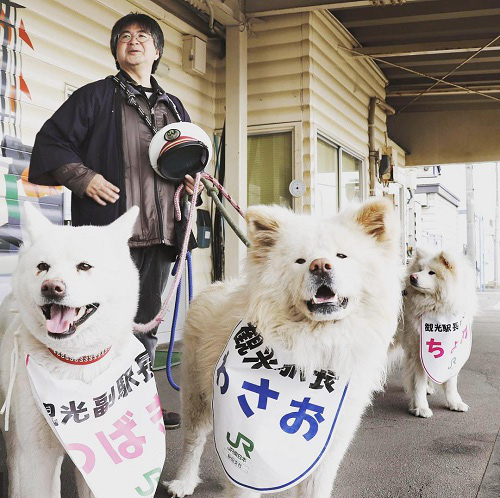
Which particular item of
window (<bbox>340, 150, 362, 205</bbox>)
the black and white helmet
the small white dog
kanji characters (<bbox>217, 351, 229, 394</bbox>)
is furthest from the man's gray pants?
window (<bbox>340, 150, 362, 205</bbox>)

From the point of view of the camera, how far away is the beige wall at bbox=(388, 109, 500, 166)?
10297 millimetres

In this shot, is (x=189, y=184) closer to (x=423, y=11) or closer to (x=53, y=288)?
(x=53, y=288)

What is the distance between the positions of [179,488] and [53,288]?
1.40 meters

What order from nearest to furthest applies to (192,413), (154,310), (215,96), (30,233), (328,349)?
1. (30,233)
2. (328,349)
3. (192,413)
4. (154,310)
5. (215,96)

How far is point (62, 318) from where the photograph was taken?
1.67 metres

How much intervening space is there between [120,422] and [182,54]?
16.9 feet

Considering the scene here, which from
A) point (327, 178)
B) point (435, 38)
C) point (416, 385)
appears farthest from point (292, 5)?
point (416, 385)

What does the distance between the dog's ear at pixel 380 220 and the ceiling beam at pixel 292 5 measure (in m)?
4.49

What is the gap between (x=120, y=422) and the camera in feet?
6.15

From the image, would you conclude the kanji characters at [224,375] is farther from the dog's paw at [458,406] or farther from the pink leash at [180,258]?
the dog's paw at [458,406]

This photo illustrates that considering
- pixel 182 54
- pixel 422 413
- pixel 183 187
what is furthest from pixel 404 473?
pixel 182 54

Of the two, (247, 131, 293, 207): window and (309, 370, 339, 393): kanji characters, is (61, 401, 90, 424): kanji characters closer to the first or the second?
(309, 370, 339, 393): kanji characters

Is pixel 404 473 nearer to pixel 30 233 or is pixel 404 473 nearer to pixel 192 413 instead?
pixel 192 413

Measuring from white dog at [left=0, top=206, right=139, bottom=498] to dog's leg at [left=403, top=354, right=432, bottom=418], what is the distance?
9.10 ft
